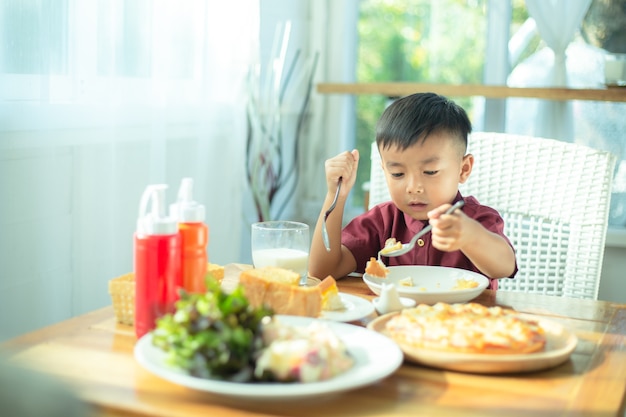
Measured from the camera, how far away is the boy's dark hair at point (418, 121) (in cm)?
171

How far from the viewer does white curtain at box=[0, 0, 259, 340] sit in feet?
6.21

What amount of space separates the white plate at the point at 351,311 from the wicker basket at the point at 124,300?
0.91 feet

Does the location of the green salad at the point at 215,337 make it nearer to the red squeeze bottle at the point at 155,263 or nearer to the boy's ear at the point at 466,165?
the red squeeze bottle at the point at 155,263

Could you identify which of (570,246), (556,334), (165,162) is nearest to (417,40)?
(165,162)

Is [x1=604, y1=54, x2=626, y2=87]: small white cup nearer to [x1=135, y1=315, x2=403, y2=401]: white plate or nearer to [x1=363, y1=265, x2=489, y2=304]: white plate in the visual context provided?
[x1=363, y1=265, x2=489, y2=304]: white plate

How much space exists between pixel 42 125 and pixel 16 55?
181 millimetres

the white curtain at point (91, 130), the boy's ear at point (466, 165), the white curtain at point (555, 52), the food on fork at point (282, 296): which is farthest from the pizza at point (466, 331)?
the white curtain at point (555, 52)

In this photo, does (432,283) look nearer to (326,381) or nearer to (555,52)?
(326,381)

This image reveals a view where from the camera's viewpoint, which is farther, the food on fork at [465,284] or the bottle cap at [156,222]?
the food on fork at [465,284]

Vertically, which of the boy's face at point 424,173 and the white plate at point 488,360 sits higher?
the boy's face at point 424,173

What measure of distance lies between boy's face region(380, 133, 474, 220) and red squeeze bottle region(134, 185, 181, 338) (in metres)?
0.73

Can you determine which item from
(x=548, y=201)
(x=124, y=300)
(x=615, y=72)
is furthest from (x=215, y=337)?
(x=615, y=72)

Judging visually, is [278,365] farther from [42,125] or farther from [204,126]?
[204,126]

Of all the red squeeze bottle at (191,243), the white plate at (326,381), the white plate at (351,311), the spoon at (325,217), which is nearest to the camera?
the white plate at (326,381)
